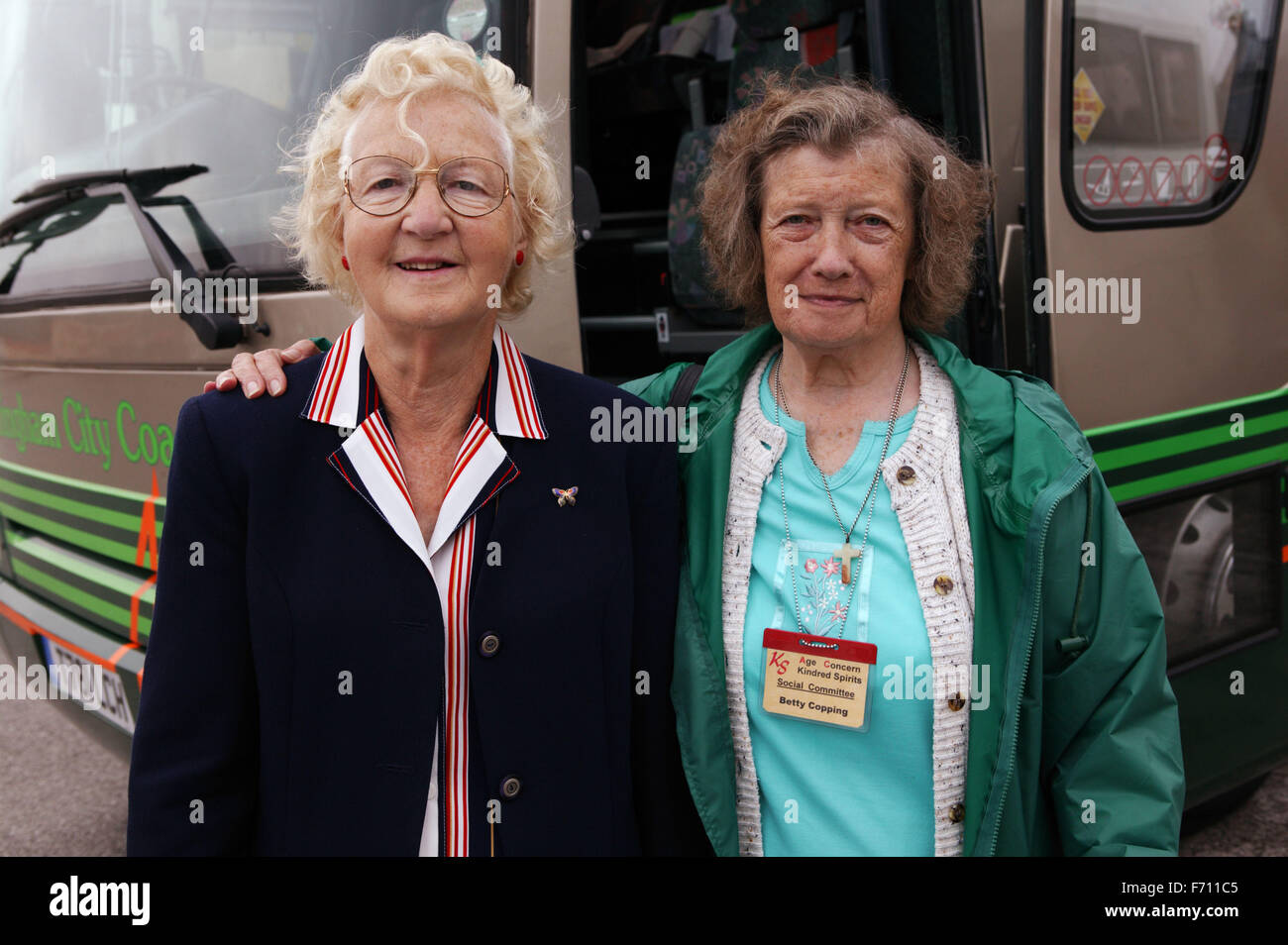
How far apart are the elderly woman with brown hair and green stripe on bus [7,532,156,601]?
1.51 metres

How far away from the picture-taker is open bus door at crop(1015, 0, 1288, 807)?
2.45 meters

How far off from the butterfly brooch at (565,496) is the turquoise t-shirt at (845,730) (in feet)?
1.11

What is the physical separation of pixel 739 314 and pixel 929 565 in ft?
4.43

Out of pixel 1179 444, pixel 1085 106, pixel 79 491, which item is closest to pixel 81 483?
pixel 79 491

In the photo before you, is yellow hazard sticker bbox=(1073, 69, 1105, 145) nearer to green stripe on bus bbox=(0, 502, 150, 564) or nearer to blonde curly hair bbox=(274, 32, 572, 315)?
blonde curly hair bbox=(274, 32, 572, 315)

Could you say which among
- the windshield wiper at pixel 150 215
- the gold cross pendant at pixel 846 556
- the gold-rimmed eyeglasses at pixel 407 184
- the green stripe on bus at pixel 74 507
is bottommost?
the gold cross pendant at pixel 846 556

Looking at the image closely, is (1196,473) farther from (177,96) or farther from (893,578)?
(177,96)

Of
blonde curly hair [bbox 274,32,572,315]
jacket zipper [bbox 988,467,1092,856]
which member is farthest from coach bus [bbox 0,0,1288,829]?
jacket zipper [bbox 988,467,1092,856]

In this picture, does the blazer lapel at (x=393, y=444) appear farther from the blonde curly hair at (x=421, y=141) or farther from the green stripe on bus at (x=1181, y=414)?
the green stripe on bus at (x=1181, y=414)

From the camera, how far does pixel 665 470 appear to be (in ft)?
5.57

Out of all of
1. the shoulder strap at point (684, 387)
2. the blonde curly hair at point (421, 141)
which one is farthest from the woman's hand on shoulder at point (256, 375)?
the shoulder strap at point (684, 387)

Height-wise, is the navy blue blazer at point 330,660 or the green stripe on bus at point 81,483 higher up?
the green stripe on bus at point 81,483

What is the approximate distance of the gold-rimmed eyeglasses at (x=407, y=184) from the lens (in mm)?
1474
